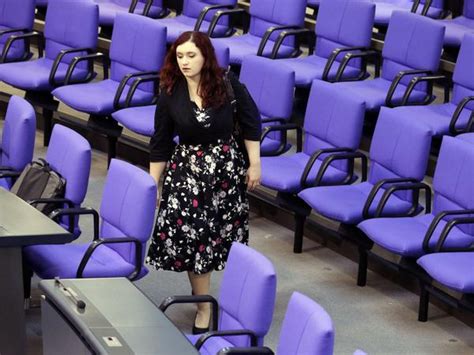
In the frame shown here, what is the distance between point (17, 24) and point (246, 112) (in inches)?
139

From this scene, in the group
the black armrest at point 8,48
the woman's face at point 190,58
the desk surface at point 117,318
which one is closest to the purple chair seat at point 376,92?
the woman's face at point 190,58

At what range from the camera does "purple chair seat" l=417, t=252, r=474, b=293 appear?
4922 mm

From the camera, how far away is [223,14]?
794 cm

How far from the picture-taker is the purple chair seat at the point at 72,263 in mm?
4941

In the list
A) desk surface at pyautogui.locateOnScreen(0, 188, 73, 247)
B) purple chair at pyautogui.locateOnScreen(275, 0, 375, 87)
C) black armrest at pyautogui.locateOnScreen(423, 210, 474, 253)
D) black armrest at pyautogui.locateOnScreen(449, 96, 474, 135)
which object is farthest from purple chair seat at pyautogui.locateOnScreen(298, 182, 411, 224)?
desk surface at pyautogui.locateOnScreen(0, 188, 73, 247)

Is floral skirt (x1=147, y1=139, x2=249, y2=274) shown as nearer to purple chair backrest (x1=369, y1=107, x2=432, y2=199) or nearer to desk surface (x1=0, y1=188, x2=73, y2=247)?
desk surface (x1=0, y1=188, x2=73, y2=247)

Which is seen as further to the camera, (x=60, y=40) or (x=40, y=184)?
(x=60, y=40)

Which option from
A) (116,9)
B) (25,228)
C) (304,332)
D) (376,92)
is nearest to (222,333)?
(304,332)

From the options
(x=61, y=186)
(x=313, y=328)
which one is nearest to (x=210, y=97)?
(x=61, y=186)

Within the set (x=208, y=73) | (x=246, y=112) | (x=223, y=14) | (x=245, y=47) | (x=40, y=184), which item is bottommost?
(x=40, y=184)

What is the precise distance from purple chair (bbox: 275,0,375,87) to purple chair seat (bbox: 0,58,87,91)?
138cm

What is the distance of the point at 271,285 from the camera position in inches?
161

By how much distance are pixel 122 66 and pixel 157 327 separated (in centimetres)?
451

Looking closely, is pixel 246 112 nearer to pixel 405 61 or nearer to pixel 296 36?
pixel 405 61
